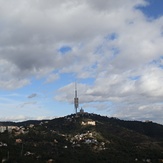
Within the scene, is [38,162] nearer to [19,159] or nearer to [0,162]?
[19,159]

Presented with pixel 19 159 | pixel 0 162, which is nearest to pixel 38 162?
pixel 19 159

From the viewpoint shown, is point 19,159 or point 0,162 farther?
point 19,159

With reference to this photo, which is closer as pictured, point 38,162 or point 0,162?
point 0,162
